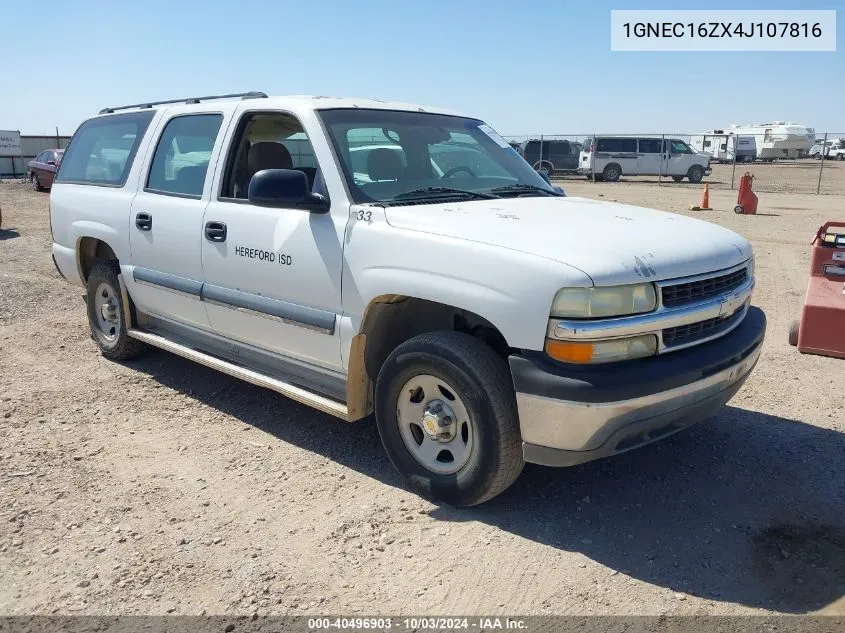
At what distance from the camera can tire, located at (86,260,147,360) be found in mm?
5586

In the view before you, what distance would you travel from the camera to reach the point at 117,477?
3.91 metres

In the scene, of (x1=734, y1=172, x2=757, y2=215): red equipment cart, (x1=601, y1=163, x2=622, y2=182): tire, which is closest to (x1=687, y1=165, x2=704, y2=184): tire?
(x1=601, y1=163, x2=622, y2=182): tire

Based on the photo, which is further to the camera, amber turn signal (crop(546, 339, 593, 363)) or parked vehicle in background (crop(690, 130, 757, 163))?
parked vehicle in background (crop(690, 130, 757, 163))

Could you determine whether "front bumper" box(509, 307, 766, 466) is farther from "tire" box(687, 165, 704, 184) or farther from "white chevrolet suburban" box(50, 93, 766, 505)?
"tire" box(687, 165, 704, 184)

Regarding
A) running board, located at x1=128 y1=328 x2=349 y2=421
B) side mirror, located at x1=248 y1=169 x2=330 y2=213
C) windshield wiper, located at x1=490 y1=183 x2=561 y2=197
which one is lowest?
running board, located at x1=128 y1=328 x2=349 y2=421

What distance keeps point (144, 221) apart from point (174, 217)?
1.29 ft

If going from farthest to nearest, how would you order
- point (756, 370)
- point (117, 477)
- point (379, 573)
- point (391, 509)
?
point (756, 370), point (117, 477), point (391, 509), point (379, 573)

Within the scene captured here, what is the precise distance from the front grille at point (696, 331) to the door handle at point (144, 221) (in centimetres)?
346

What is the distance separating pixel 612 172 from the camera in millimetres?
30766

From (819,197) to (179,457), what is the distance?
22413 mm

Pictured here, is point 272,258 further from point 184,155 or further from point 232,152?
point 184,155

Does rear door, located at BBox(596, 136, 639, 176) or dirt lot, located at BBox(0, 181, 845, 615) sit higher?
rear door, located at BBox(596, 136, 639, 176)

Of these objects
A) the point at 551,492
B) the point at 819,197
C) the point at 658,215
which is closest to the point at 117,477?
the point at 551,492

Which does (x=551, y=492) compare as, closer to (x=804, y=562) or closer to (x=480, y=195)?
(x=804, y=562)
